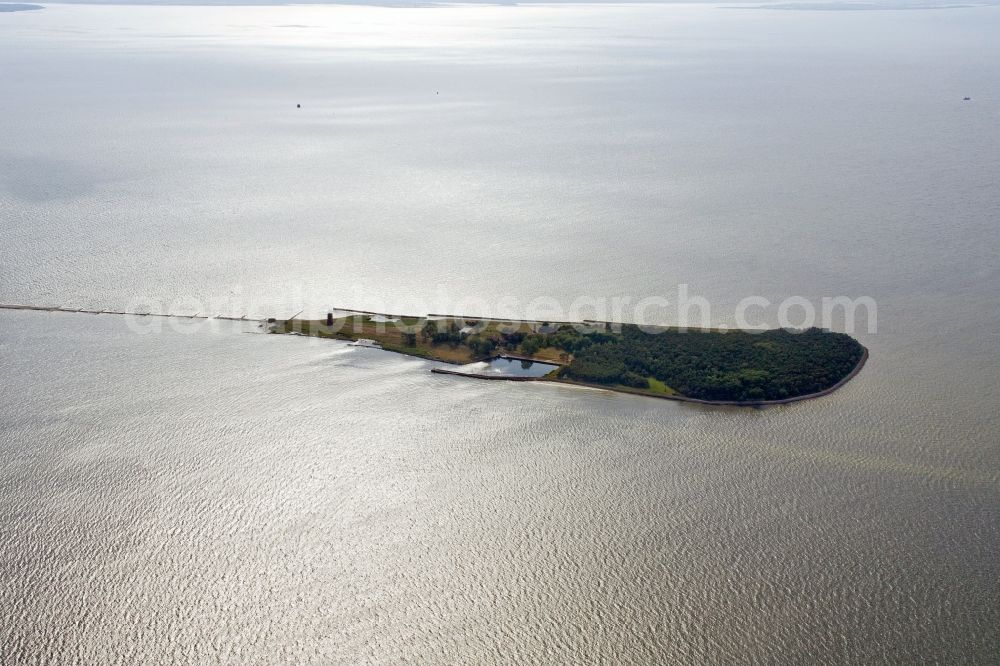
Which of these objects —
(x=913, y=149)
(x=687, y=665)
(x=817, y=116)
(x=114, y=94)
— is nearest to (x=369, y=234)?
(x=687, y=665)

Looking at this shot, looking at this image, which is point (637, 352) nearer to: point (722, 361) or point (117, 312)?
point (722, 361)

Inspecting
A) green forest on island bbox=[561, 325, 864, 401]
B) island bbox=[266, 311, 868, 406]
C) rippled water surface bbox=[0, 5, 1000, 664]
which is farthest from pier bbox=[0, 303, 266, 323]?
green forest on island bbox=[561, 325, 864, 401]

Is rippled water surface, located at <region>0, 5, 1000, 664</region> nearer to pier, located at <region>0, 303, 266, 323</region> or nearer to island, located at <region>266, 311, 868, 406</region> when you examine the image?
pier, located at <region>0, 303, 266, 323</region>

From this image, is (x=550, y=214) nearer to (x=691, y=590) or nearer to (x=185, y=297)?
(x=185, y=297)

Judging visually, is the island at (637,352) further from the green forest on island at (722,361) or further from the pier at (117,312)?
the pier at (117,312)

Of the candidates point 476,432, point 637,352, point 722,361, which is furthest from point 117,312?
point 722,361

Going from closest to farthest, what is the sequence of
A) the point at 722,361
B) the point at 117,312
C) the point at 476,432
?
the point at 476,432 → the point at 722,361 → the point at 117,312

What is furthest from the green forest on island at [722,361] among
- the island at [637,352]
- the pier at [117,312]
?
the pier at [117,312]
